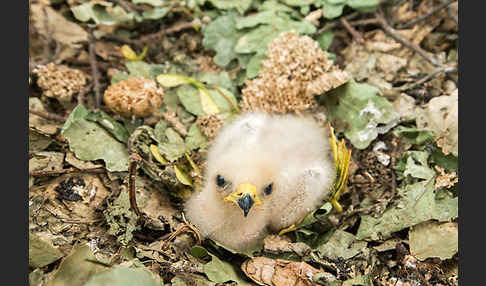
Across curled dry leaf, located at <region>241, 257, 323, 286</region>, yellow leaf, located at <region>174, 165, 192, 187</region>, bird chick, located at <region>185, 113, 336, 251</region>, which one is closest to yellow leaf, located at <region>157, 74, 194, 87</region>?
bird chick, located at <region>185, 113, 336, 251</region>

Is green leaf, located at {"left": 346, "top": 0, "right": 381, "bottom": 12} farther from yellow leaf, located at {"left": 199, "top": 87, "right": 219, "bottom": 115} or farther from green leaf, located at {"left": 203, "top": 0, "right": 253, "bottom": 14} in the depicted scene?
yellow leaf, located at {"left": 199, "top": 87, "right": 219, "bottom": 115}

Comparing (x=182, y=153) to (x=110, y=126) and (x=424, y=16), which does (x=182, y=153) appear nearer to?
(x=110, y=126)

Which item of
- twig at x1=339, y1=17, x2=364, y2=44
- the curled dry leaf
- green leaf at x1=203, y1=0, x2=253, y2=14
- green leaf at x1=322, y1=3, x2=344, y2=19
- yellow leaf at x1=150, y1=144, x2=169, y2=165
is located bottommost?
the curled dry leaf

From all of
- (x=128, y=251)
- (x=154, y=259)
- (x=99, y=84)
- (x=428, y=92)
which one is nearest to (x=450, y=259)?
(x=428, y=92)

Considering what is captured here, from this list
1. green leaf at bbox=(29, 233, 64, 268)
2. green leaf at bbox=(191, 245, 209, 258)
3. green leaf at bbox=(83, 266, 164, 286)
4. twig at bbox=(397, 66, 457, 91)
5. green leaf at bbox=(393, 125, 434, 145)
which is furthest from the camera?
twig at bbox=(397, 66, 457, 91)

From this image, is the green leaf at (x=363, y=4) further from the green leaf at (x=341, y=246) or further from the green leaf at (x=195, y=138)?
the green leaf at (x=341, y=246)

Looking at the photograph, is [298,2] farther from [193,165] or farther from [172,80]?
[193,165]
